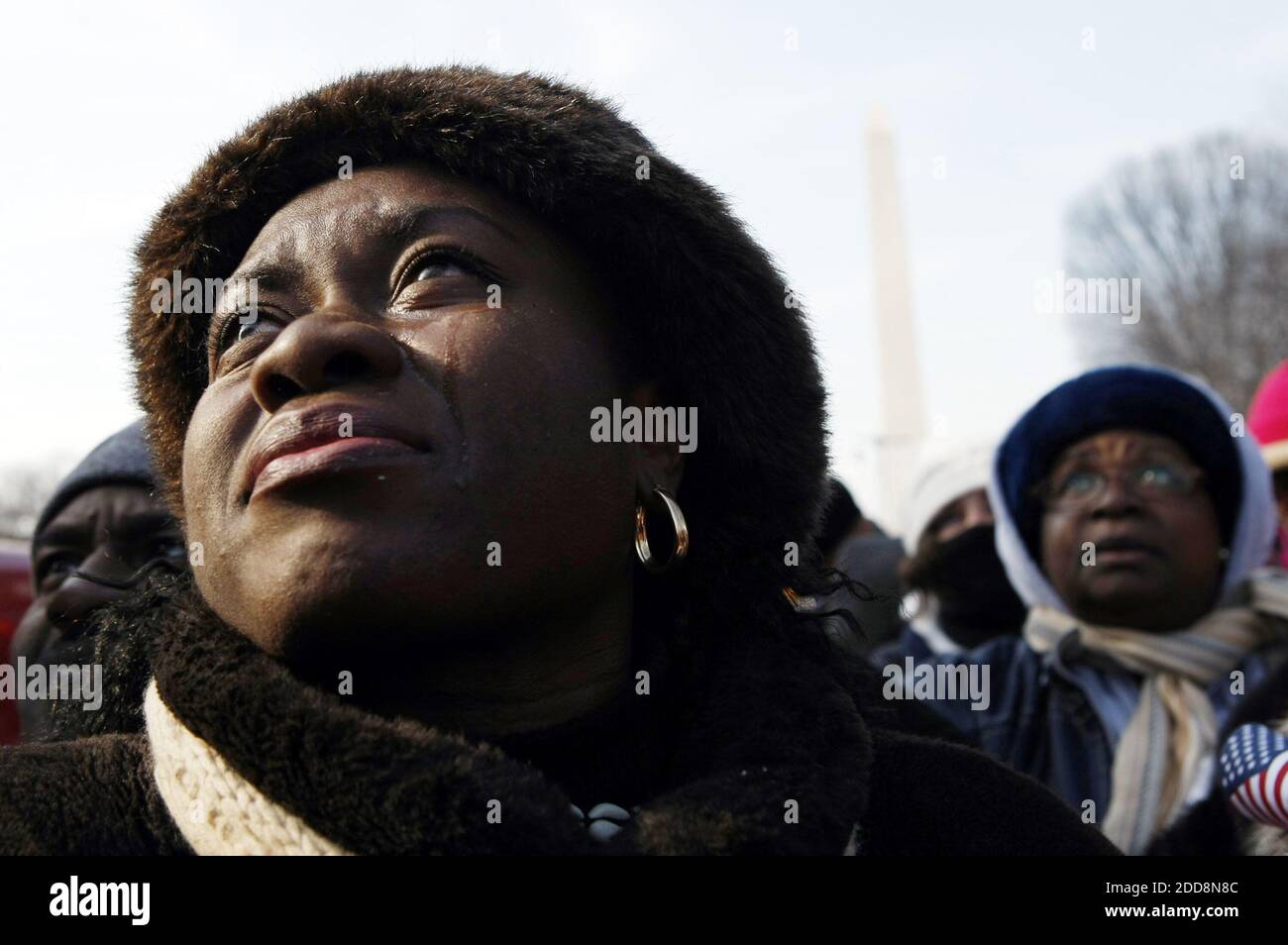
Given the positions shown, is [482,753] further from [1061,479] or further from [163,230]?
[1061,479]

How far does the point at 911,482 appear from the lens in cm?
568

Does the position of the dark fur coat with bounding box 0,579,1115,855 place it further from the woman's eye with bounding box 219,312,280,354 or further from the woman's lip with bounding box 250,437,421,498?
the woman's eye with bounding box 219,312,280,354

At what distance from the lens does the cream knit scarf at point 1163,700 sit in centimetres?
369

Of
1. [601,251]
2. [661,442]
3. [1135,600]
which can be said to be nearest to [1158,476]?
[1135,600]

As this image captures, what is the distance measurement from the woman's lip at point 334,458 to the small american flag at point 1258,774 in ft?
5.64

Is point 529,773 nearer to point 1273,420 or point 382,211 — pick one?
point 382,211

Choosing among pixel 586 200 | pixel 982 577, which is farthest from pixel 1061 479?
pixel 586 200

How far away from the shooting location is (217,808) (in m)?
1.72

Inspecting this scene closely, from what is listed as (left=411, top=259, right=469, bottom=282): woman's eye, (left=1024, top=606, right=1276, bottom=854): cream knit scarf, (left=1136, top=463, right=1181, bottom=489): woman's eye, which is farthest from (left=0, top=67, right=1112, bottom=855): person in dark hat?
(left=1136, top=463, right=1181, bottom=489): woman's eye

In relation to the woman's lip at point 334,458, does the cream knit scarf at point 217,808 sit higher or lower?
lower
